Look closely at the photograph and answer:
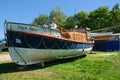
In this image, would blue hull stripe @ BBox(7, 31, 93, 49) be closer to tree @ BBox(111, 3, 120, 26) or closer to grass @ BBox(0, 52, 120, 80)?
grass @ BBox(0, 52, 120, 80)

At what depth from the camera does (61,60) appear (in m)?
19.0

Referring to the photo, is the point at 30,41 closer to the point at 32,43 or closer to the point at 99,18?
the point at 32,43

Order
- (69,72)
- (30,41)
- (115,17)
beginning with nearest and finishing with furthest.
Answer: (69,72) → (30,41) → (115,17)

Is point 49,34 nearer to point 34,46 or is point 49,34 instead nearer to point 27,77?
point 34,46

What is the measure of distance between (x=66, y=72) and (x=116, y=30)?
41154 mm

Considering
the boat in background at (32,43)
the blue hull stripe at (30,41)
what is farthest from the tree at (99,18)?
the blue hull stripe at (30,41)

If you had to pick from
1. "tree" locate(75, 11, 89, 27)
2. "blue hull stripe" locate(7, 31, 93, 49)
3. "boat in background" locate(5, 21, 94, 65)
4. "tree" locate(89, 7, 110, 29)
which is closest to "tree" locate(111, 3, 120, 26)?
"tree" locate(89, 7, 110, 29)

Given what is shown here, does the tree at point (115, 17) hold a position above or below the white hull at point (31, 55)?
above

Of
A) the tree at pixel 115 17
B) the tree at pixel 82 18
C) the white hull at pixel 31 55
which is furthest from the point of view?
the tree at pixel 82 18

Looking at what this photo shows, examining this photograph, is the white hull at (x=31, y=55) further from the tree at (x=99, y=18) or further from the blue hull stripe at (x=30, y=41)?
the tree at (x=99, y=18)

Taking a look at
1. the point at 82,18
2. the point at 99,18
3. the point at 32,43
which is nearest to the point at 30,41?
the point at 32,43

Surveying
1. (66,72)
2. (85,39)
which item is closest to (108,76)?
(66,72)

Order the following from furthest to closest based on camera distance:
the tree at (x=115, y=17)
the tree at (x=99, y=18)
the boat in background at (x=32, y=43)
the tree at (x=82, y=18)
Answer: the tree at (x=82, y=18), the tree at (x=99, y=18), the tree at (x=115, y=17), the boat in background at (x=32, y=43)

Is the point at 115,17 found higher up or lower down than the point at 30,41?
higher up
